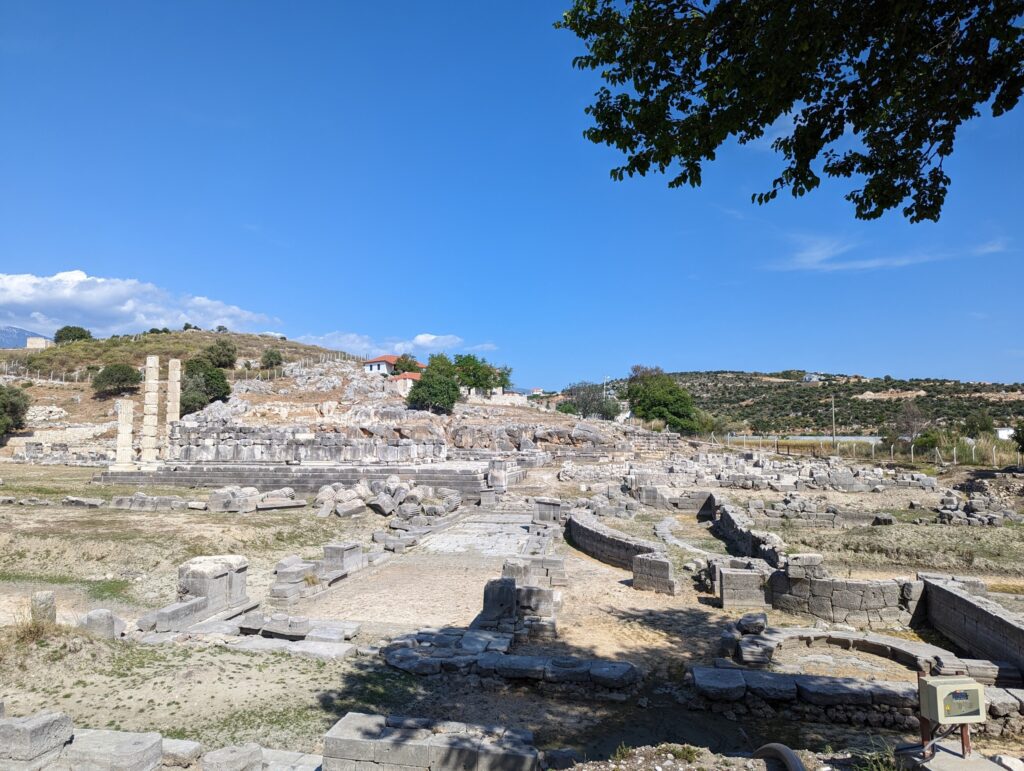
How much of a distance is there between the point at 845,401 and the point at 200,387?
77.6 m

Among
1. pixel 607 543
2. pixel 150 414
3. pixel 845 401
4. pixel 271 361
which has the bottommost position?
pixel 607 543

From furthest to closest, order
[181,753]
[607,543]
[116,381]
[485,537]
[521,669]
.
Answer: [116,381]
[485,537]
[607,543]
[521,669]
[181,753]

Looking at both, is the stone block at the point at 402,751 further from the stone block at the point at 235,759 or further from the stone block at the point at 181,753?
Result: the stone block at the point at 181,753

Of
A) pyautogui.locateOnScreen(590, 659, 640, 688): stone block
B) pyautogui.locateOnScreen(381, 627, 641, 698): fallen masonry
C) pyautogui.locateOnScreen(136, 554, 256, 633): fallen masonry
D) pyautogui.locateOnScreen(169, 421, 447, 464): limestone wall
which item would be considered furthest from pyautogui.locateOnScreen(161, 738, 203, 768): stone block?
pyautogui.locateOnScreen(169, 421, 447, 464): limestone wall

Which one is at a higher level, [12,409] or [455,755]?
[12,409]

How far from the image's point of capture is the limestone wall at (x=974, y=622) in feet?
25.6

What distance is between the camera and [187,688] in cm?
679

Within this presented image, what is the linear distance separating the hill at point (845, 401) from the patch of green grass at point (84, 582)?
63.1 metres

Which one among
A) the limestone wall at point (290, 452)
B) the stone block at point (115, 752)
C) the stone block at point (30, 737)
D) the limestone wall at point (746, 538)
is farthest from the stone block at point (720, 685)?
the limestone wall at point (290, 452)

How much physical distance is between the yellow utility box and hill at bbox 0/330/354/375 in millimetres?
80785

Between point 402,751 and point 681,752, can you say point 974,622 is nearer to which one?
point 681,752

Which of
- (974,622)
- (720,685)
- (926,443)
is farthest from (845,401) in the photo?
(720,685)

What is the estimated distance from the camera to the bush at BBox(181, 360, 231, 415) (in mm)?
54969

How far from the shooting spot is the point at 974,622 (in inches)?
341
